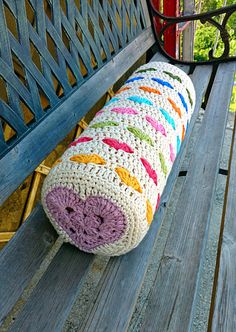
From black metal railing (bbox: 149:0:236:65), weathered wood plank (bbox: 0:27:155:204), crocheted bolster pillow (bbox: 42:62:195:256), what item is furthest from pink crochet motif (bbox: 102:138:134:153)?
black metal railing (bbox: 149:0:236:65)

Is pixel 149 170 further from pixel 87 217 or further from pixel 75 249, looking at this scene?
pixel 75 249

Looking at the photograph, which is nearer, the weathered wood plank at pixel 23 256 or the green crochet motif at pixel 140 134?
the weathered wood plank at pixel 23 256

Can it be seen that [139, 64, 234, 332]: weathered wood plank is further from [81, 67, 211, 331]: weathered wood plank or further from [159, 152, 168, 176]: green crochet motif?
[159, 152, 168, 176]: green crochet motif

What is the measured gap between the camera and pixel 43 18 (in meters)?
1.20

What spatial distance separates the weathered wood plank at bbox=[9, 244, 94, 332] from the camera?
837 millimetres

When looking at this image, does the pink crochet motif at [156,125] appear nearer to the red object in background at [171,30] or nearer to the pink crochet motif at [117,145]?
the pink crochet motif at [117,145]

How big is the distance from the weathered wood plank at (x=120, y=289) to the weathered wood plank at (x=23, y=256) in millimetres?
179

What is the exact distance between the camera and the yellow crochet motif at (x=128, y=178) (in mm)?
867

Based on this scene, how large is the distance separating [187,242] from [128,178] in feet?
1.15

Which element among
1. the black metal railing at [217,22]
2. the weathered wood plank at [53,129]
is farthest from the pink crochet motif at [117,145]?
the black metal railing at [217,22]

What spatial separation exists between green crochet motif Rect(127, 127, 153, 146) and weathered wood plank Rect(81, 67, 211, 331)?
0.27 m

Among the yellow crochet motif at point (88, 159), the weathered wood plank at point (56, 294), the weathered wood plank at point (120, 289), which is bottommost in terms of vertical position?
the weathered wood plank at point (120, 289)

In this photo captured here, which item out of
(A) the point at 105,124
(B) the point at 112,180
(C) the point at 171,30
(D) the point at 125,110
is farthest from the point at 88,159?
(C) the point at 171,30

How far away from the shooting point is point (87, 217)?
2.92 ft
